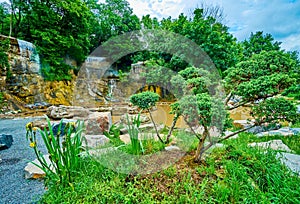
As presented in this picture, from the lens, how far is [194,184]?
1328 mm

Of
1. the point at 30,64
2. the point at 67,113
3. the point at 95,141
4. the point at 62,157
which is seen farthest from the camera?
the point at 30,64

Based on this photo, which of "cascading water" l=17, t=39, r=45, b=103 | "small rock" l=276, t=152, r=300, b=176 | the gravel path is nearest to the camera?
the gravel path

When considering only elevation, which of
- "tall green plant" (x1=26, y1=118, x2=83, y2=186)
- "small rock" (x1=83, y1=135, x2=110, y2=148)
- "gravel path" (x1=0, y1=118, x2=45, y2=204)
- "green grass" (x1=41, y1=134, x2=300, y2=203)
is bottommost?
"gravel path" (x1=0, y1=118, x2=45, y2=204)

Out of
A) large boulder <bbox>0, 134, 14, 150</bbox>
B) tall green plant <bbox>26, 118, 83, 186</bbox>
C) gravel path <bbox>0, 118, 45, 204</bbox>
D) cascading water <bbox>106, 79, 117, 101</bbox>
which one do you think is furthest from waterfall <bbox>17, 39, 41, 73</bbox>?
tall green plant <bbox>26, 118, 83, 186</bbox>

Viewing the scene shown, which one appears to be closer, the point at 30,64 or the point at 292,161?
the point at 292,161

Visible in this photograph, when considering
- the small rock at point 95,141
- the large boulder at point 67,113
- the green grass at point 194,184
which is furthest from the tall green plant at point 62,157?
the large boulder at point 67,113

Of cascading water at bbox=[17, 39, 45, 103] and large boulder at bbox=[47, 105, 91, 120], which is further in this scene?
cascading water at bbox=[17, 39, 45, 103]

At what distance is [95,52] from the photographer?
1194 centimetres

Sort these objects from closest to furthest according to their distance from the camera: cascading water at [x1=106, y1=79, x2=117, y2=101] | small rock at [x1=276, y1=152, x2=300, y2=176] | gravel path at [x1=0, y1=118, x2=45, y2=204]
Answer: gravel path at [x1=0, y1=118, x2=45, y2=204] < small rock at [x1=276, y1=152, x2=300, y2=176] < cascading water at [x1=106, y1=79, x2=117, y2=101]

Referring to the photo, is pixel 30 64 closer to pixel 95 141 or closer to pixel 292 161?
pixel 95 141

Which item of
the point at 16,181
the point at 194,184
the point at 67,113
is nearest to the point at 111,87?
the point at 67,113

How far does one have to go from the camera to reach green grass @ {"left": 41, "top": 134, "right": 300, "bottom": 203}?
1171 millimetres

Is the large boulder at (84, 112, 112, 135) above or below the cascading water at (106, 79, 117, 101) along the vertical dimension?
below

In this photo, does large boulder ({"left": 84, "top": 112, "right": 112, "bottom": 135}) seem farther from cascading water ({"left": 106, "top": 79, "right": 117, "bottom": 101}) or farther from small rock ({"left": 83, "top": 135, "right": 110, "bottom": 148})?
cascading water ({"left": 106, "top": 79, "right": 117, "bottom": 101})
